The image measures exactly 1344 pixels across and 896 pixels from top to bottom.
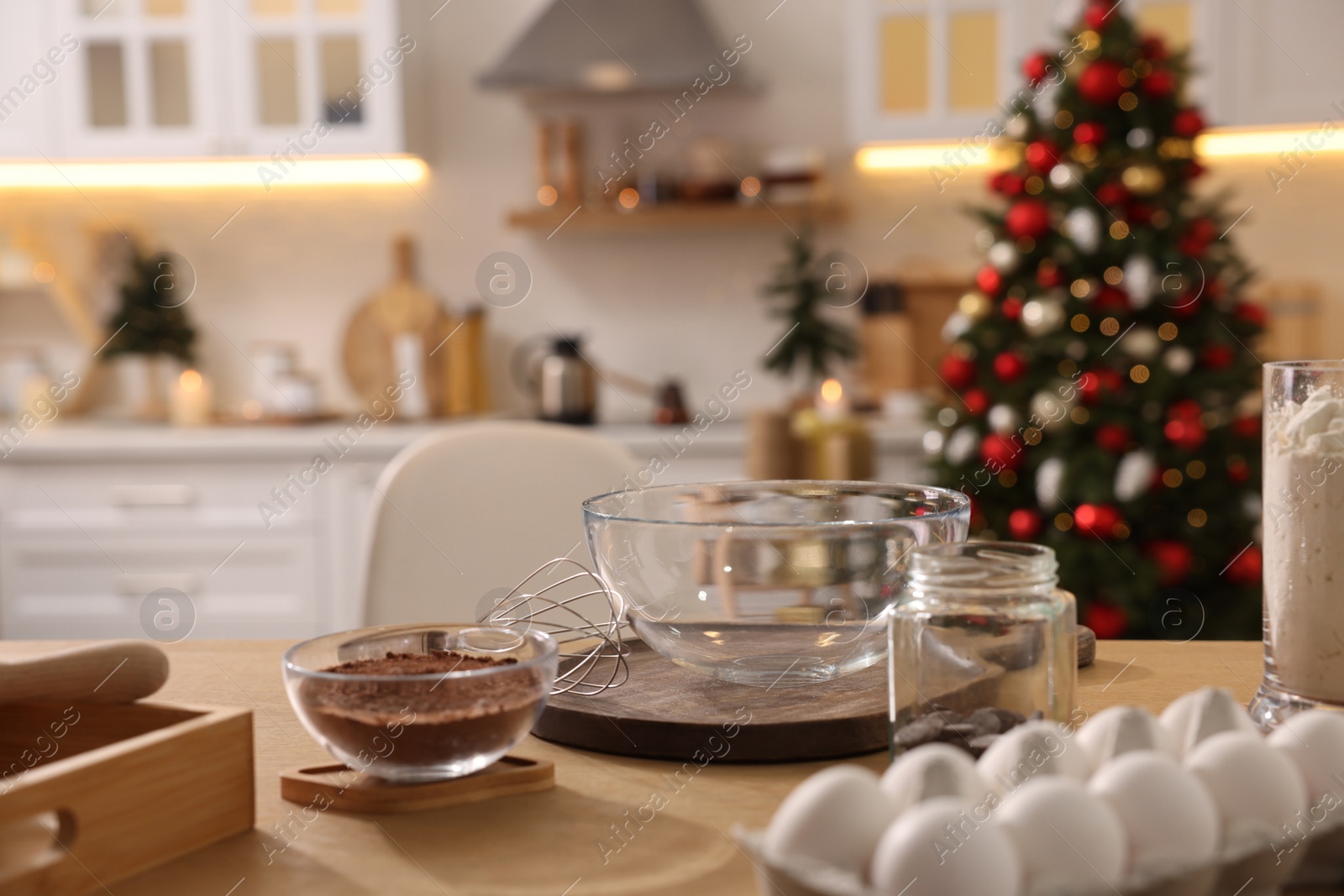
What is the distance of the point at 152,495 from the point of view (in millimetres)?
2844

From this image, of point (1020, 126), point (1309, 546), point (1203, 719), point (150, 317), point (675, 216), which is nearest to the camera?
point (1203, 719)

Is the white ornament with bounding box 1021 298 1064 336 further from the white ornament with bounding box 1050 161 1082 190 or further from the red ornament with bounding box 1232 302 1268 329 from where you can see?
the red ornament with bounding box 1232 302 1268 329

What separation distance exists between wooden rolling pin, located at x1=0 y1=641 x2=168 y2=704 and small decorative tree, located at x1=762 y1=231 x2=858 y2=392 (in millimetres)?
2520

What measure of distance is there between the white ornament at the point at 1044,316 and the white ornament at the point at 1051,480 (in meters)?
0.25

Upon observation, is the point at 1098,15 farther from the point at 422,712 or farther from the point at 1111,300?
the point at 422,712

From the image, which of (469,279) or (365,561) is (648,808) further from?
(469,279)

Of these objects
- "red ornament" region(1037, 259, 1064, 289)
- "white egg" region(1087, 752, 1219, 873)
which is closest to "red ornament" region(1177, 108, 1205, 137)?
"red ornament" region(1037, 259, 1064, 289)

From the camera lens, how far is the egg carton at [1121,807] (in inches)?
18.1

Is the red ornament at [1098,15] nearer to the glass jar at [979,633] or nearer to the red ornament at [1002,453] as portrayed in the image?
the red ornament at [1002,453]

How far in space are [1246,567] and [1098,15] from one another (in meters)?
1.09

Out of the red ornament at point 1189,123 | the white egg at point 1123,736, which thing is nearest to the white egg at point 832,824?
the white egg at point 1123,736

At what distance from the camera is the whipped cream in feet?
2.27

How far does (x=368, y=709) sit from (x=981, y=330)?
1981mm

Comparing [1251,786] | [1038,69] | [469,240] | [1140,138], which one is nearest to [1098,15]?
[1038,69]
